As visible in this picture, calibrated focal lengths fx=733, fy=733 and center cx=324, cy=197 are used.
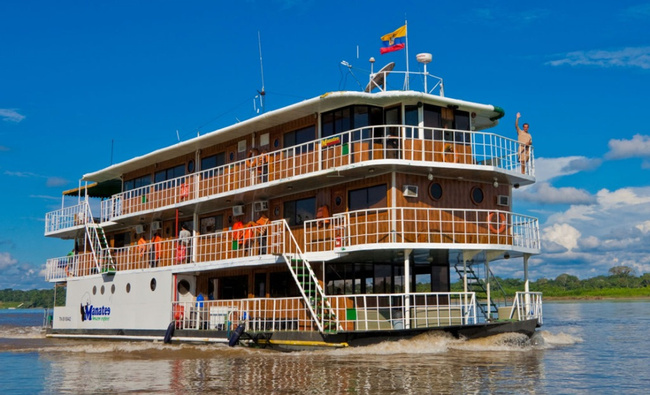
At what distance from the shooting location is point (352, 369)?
17703mm

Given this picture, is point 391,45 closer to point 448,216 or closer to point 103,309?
point 448,216

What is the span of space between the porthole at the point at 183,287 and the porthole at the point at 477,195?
11.6 metres

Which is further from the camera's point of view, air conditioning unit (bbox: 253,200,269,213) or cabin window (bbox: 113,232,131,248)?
cabin window (bbox: 113,232,131,248)

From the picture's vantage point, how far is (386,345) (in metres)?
20.9

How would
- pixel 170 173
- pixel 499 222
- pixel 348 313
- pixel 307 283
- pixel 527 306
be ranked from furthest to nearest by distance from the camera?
pixel 170 173 < pixel 499 222 < pixel 527 306 < pixel 307 283 < pixel 348 313

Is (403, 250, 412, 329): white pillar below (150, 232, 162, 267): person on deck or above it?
below

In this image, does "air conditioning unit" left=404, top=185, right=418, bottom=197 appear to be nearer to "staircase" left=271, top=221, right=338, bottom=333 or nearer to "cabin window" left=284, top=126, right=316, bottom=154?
"staircase" left=271, top=221, right=338, bottom=333

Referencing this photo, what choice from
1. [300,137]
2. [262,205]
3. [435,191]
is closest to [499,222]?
[435,191]

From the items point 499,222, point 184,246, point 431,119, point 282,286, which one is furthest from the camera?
point 184,246

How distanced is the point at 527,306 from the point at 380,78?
30.1 ft

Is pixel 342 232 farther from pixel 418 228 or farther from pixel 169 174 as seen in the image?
pixel 169 174

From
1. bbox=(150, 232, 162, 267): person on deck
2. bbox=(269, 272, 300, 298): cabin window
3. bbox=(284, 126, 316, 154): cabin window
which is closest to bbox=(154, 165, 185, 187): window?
bbox=(150, 232, 162, 267): person on deck

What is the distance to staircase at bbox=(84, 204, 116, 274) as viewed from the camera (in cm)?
3216

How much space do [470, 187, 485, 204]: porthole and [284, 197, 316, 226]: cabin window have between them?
5362 millimetres
